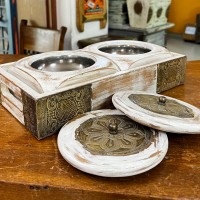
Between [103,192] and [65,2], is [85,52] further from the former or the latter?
[65,2]

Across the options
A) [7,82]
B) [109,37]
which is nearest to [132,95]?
[7,82]

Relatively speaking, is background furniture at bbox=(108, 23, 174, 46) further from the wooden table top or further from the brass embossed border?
the wooden table top

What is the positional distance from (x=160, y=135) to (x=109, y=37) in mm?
1817

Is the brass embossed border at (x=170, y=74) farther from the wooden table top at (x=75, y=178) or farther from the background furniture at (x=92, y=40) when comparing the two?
the background furniture at (x=92, y=40)

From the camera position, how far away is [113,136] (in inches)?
27.6

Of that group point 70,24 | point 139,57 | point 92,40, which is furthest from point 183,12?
point 139,57

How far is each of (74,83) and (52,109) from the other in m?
0.10

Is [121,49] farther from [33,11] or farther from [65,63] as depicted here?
[33,11]

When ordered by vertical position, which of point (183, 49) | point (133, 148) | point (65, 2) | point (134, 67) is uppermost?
point (65, 2)

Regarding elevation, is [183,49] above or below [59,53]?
below

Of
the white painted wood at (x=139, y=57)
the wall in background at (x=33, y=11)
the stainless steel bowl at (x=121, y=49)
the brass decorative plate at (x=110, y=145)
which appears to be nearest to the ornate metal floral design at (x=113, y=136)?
the brass decorative plate at (x=110, y=145)

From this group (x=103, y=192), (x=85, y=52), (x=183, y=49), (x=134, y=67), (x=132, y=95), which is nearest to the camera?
(x=103, y=192)

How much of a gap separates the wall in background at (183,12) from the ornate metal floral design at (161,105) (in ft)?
11.6

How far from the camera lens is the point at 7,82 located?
873 millimetres
